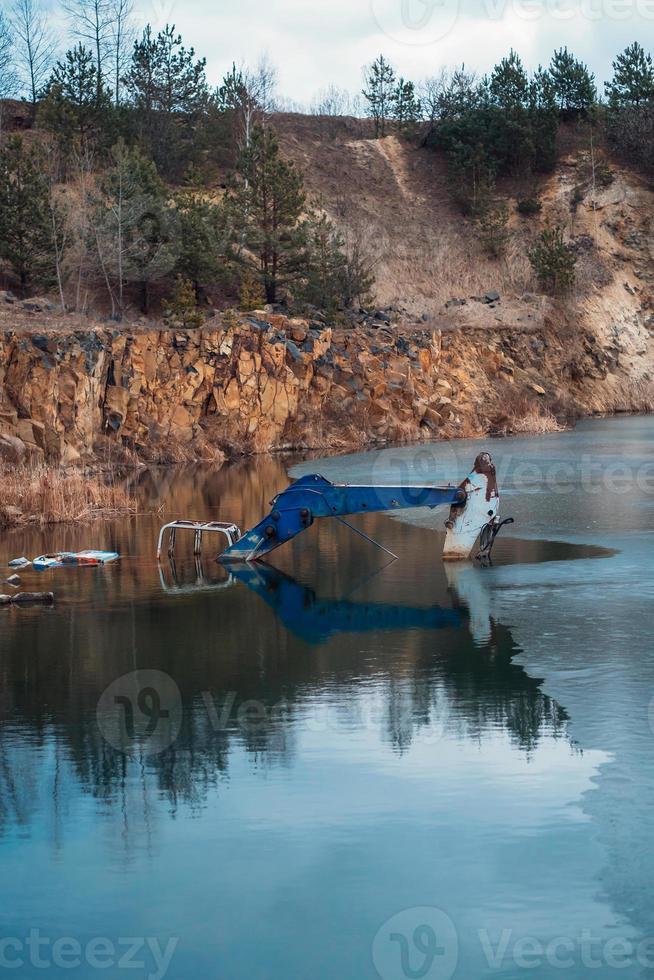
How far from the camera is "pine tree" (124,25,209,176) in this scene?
6175 cm

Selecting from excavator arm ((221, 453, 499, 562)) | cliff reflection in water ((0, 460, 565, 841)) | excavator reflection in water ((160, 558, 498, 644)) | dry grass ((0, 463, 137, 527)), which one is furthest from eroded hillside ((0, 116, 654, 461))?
cliff reflection in water ((0, 460, 565, 841))

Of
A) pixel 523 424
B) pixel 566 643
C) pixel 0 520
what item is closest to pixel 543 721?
pixel 566 643

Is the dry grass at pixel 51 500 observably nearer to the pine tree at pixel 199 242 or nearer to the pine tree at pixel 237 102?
the pine tree at pixel 199 242

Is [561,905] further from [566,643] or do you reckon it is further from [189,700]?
[566,643]

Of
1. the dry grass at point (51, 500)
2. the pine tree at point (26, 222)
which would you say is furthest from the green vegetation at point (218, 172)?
the dry grass at point (51, 500)

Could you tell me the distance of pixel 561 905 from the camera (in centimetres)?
670

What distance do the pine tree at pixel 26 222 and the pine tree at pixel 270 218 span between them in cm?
833

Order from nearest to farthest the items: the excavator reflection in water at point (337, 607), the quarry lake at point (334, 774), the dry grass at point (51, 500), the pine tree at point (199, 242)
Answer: the quarry lake at point (334, 774)
the excavator reflection in water at point (337, 607)
the dry grass at point (51, 500)
the pine tree at point (199, 242)

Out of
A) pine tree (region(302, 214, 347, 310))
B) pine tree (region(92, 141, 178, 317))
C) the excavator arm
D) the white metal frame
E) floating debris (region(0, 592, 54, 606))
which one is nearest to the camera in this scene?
floating debris (region(0, 592, 54, 606))

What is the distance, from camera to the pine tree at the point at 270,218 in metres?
50.7

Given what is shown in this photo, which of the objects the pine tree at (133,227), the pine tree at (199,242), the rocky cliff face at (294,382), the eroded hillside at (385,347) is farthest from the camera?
the pine tree at (199,242)

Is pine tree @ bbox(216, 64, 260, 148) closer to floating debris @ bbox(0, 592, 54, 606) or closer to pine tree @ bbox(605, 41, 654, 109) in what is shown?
pine tree @ bbox(605, 41, 654, 109)

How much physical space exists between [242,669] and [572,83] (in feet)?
239

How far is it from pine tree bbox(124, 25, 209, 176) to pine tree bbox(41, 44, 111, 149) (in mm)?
2843
